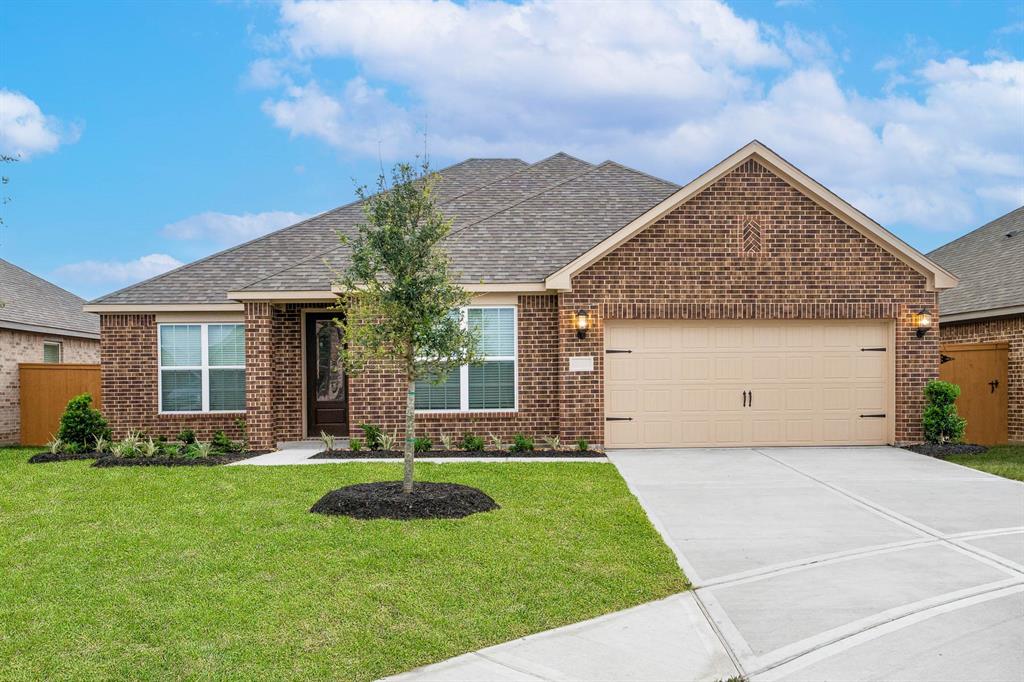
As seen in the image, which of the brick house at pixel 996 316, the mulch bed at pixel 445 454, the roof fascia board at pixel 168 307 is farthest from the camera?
the brick house at pixel 996 316

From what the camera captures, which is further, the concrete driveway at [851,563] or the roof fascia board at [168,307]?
the roof fascia board at [168,307]

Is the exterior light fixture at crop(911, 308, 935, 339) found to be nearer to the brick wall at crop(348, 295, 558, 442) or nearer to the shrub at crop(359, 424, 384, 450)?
the brick wall at crop(348, 295, 558, 442)

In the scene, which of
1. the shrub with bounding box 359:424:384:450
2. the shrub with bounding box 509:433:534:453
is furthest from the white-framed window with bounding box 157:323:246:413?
the shrub with bounding box 509:433:534:453

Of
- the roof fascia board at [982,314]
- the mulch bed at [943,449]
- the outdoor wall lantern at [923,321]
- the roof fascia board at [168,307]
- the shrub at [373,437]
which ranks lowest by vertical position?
the mulch bed at [943,449]

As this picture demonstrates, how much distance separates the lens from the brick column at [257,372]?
14.1 m

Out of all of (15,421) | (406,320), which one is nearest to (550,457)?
(406,320)

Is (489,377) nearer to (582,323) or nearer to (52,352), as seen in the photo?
(582,323)

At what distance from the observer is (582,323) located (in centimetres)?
1332

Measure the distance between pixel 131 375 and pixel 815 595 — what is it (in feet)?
44.2

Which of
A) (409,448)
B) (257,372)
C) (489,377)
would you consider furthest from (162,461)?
(409,448)

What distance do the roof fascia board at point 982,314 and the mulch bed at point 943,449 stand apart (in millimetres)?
3241

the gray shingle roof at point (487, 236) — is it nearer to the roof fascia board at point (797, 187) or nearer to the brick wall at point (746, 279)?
the roof fascia board at point (797, 187)

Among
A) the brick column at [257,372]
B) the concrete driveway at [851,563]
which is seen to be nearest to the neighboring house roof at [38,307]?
the brick column at [257,372]

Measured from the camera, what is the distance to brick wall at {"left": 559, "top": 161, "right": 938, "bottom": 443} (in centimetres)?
1356
